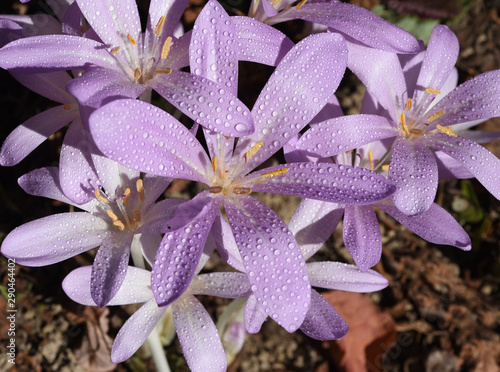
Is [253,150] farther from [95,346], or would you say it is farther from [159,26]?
[95,346]

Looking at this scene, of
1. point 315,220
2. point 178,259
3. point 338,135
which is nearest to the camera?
point 178,259

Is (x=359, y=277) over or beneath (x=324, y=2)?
beneath

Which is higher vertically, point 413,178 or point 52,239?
point 413,178

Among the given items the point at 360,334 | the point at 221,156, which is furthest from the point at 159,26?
the point at 360,334

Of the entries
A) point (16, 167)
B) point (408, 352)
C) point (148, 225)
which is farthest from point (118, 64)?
point (408, 352)

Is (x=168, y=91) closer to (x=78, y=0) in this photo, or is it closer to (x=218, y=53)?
(x=218, y=53)

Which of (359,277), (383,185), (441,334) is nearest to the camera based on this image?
(383,185)

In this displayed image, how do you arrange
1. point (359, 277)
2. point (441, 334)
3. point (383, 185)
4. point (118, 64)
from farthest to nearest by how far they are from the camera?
point (441, 334)
point (359, 277)
point (118, 64)
point (383, 185)
